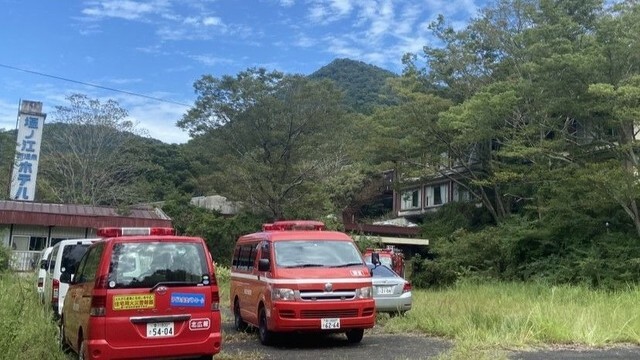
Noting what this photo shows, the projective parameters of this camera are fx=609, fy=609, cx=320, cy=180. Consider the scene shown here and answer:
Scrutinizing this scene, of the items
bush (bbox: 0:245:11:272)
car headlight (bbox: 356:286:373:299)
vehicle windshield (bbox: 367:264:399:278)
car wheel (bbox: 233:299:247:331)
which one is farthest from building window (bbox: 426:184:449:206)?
car headlight (bbox: 356:286:373:299)

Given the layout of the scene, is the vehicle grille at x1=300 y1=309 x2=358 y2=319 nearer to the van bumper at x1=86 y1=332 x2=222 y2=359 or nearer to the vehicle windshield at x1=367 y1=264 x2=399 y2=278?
the van bumper at x1=86 y1=332 x2=222 y2=359

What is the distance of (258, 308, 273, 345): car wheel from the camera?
10469mm

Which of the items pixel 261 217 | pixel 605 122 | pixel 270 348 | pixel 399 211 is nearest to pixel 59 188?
pixel 261 217

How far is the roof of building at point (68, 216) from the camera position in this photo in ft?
115

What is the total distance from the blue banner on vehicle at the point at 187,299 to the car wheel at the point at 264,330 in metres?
3.01

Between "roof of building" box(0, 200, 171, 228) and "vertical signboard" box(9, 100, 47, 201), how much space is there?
0.91 m

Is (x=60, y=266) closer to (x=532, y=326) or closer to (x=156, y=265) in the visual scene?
(x=156, y=265)

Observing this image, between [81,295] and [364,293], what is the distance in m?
4.50

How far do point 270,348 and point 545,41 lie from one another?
21.7 metres

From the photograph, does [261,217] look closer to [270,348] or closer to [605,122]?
[605,122]

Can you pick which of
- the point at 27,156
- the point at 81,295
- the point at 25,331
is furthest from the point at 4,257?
the point at 25,331

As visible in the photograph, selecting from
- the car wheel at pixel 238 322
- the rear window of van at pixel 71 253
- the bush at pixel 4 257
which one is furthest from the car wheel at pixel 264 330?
the bush at pixel 4 257

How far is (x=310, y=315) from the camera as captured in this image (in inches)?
390

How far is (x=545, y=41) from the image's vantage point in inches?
1056
